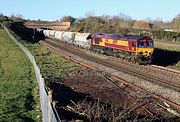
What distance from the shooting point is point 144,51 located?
4181 cm

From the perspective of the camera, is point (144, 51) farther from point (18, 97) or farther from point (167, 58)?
point (18, 97)

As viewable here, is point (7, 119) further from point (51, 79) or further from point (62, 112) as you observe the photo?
point (51, 79)

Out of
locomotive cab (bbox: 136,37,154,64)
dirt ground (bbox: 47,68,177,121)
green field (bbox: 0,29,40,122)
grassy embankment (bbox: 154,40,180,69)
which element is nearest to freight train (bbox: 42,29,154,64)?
locomotive cab (bbox: 136,37,154,64)

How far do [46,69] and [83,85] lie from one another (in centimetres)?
971

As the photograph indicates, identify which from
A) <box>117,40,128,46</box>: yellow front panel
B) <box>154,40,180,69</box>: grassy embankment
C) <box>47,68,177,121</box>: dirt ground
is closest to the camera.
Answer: <box>47,68,177,121</box>: dirt ground

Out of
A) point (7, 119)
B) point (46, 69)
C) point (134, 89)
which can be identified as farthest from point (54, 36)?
point (7, 119)

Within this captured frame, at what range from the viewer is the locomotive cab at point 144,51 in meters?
41.3

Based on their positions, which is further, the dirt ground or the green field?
the green field

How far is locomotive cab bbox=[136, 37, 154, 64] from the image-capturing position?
41.3m

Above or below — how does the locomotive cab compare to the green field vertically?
above

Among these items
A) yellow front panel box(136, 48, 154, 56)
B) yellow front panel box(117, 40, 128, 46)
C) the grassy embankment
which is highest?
yellow front panel box(117, 40, 128, 46)

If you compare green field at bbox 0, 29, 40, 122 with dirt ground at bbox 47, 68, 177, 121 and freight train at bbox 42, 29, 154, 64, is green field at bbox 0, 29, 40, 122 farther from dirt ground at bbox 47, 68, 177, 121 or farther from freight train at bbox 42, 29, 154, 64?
freight train at bbox 42, 29, 154, 64

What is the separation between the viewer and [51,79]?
29.5 meters

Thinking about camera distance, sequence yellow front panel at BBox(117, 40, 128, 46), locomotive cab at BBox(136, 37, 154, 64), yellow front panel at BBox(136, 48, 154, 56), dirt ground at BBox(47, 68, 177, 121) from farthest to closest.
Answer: yellow front panel at BBox(117, 40, 128, 46) → yellow front panel at BBox(136, 48, 154, 56) → locomotive cab at BBox(136, 37, 154, 64) → dirt ground at BBox(47, 68, 177, 121)
